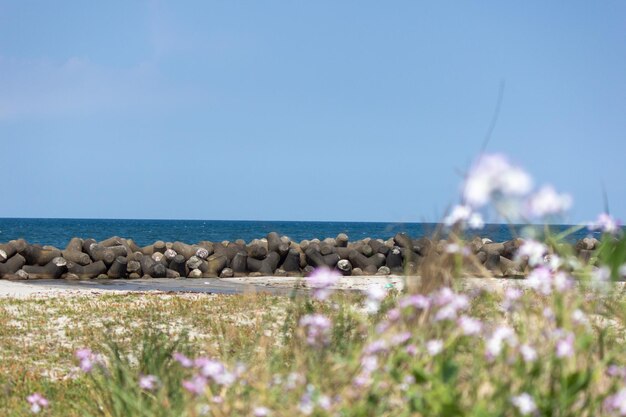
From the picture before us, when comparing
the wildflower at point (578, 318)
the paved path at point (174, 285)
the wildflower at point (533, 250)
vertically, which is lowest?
the paved path at point (174, 285)

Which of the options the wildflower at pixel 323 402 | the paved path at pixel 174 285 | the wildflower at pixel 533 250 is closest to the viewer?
the wildflower at pixel 323 402

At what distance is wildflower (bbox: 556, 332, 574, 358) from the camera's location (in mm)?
3307

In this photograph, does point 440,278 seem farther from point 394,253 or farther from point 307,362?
point 394,253

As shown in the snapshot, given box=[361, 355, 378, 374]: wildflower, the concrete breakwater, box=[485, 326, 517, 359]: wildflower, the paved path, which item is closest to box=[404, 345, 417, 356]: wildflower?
box=[361, 355, 378, 374]: wildflower

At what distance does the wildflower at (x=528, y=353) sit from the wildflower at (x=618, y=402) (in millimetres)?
413

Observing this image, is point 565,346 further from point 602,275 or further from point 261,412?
point 261,412

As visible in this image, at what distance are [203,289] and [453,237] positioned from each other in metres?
15.0

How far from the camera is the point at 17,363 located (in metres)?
8.88

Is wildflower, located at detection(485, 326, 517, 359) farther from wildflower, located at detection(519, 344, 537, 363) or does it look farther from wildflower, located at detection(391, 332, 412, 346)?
wildflower, located at detection(391, 332, 412, 346)

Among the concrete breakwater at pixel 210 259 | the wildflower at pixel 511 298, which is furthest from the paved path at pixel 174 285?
the wildflower at pixel 511 298

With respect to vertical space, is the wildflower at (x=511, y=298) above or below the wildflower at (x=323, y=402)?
above

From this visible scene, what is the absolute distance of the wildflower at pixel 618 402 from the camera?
3.46 m

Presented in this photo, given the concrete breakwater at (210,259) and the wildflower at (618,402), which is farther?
the concrete breakwater at (210,259)

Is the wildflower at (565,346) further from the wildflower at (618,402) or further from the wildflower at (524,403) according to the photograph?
the wildflower at (618,402)
